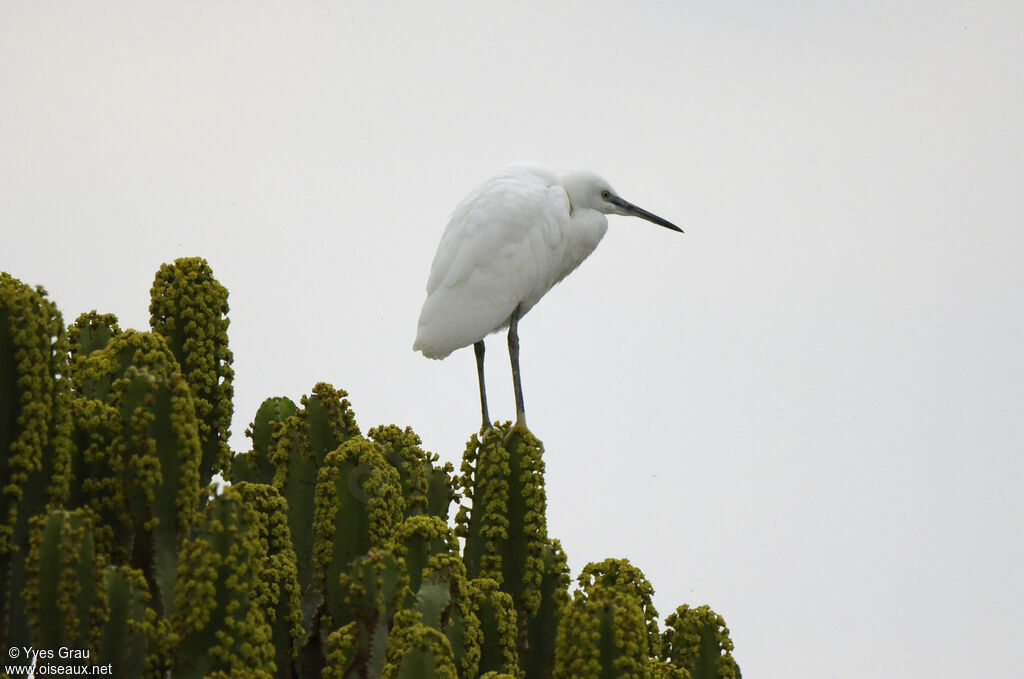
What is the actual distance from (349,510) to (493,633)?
0.71 meters

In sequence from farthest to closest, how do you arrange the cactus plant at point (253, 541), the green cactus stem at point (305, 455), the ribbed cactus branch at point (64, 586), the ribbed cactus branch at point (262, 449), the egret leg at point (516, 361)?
the egret leg at point (516, 361) < the ribbed cactus branch at point (262, 449) < the green cactus stem at point (305, 455) < the cactus plant at point (253, 541) < the ribbed cactus branch at point (64, 586)

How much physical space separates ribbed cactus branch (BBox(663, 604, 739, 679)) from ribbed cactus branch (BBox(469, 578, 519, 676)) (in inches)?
31.9

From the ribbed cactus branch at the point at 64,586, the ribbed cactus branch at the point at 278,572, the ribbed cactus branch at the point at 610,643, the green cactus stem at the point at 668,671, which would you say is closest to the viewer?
the ribbed cactus branch at the point at 64,586

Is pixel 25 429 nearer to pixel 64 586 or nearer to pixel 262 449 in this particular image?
pixel 64 586

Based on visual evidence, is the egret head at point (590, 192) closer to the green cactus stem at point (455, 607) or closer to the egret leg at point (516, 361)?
the egret leg at point (516, 361)

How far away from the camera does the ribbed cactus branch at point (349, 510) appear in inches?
212

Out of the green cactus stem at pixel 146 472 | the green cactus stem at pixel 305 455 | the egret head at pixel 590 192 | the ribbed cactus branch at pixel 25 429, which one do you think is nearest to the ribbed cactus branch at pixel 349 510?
the green cactus stem at pixel 305 455

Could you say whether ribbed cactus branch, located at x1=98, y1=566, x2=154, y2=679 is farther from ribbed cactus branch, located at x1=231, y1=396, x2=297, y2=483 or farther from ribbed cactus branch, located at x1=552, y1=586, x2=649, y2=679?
ribbed cactus branch, located at x1=231, y1=396, x2=297, y2=483

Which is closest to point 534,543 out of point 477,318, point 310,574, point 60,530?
point 310,574

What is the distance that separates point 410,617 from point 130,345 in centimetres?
167

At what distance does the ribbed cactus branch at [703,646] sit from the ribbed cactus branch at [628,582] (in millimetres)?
152

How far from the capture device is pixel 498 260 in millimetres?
9250

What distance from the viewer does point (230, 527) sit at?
4.42m

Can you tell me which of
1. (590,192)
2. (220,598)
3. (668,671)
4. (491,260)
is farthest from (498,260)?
(220,598)
